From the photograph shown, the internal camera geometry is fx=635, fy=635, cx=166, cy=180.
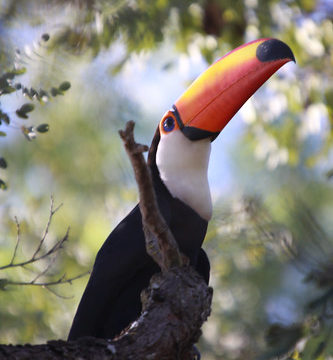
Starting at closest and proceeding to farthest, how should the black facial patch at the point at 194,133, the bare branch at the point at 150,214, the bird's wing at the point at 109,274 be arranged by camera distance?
the bare branch at the point at 150,214
the bird's wing at the point at 109,274
the black facial patch at the point at 194,133

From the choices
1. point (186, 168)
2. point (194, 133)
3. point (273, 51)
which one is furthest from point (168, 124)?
point (273, 51)

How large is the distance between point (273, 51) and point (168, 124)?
0.77 meters

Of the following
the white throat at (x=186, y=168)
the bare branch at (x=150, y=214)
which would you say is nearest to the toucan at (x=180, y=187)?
the white throat at (x=186, y=168)

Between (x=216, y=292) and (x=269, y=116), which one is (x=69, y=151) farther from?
(x=269, y=116)

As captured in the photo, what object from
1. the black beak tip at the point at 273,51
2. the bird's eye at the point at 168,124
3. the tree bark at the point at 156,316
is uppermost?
the black beak tip at the point at 273,51

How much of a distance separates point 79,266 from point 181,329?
12.5 ft

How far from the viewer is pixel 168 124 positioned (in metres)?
3.93

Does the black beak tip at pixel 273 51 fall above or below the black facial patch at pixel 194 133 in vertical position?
above

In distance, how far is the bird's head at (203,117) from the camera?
12.3 feet

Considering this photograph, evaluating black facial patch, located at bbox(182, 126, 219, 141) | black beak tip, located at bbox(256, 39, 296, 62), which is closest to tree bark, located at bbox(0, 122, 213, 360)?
black facial patch, located at bbox(182, 126, 219, 141)

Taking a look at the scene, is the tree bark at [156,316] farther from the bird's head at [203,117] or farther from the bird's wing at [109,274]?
the bird's head at [203,117]

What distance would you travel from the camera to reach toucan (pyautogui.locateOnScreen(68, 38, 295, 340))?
3.57 metres

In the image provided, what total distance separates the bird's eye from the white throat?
4 cm

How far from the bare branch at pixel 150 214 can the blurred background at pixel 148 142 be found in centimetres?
63
